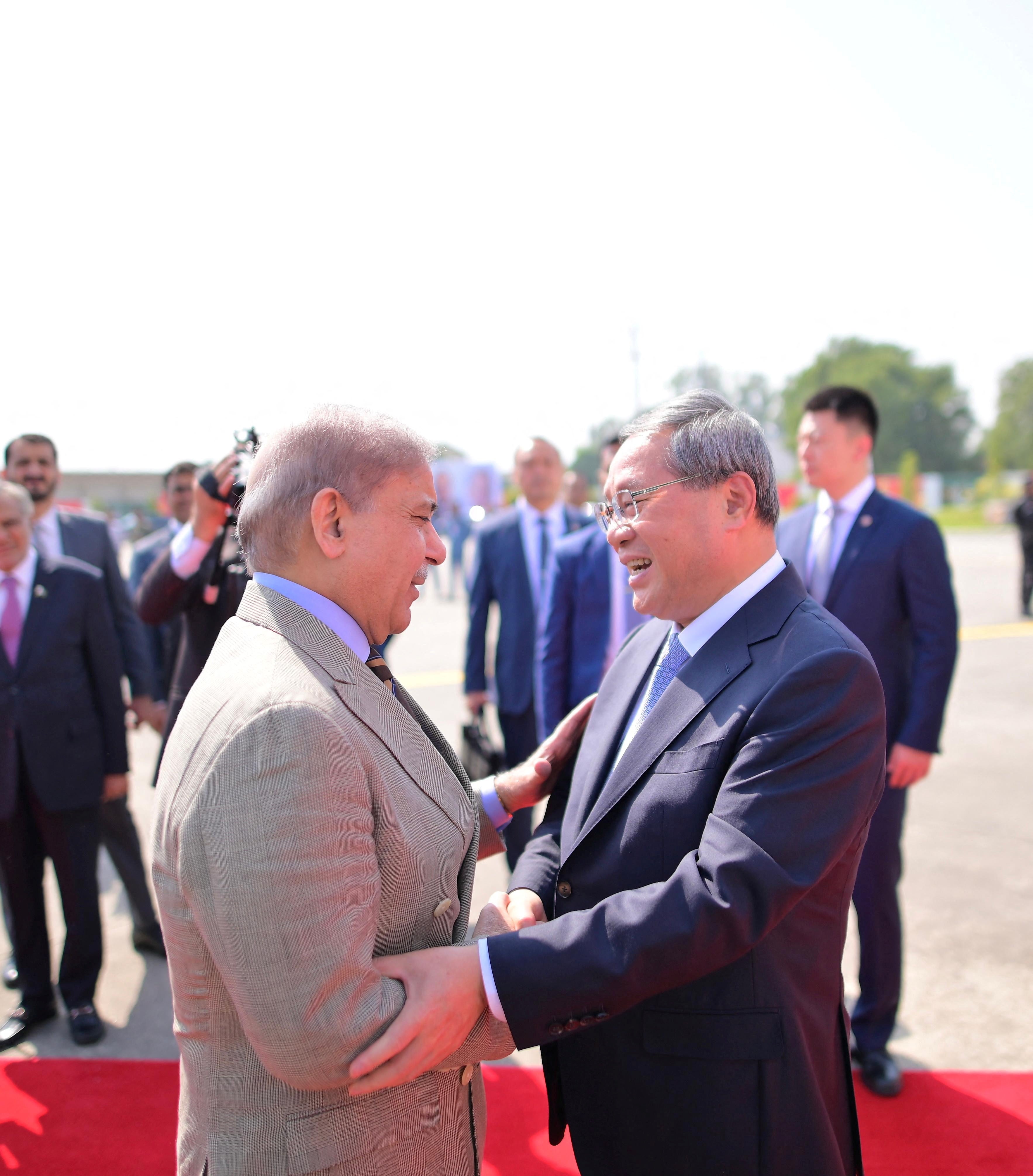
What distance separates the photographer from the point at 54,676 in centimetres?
353

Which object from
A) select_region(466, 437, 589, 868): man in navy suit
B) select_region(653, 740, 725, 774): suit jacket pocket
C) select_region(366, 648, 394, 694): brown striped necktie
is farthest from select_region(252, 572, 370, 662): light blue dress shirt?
select_region(466, 437, 589, 868): man in navy suit

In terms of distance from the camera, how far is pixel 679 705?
5.45 feet

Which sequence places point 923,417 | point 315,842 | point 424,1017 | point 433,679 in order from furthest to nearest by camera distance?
point 923,417 → point 433,679 → point 424,1017 → point 315,842

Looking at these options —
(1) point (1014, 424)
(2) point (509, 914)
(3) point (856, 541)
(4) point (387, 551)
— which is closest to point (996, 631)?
(3) point (856, 541)

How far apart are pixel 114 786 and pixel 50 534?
1.49 m

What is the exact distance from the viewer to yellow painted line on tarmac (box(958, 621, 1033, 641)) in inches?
480

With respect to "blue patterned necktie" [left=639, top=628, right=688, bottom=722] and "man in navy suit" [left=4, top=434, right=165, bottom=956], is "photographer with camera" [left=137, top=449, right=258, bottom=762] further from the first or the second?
"blue patterned necktie" [left=639, top=628, right=688, bottom=722]

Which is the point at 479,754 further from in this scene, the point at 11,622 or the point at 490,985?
the point at 490,985

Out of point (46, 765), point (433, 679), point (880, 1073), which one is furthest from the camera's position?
point (433, 679)

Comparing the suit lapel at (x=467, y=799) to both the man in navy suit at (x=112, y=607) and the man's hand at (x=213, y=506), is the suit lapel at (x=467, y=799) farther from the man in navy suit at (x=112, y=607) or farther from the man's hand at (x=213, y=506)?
the man in navy suit at (x=112, y=607)

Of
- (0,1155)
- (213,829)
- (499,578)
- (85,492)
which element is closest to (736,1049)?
(213,829)

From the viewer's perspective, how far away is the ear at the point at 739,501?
1.76 metres

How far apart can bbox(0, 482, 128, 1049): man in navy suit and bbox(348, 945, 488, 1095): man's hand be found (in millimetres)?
2680

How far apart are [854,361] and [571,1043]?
97.6 metres
